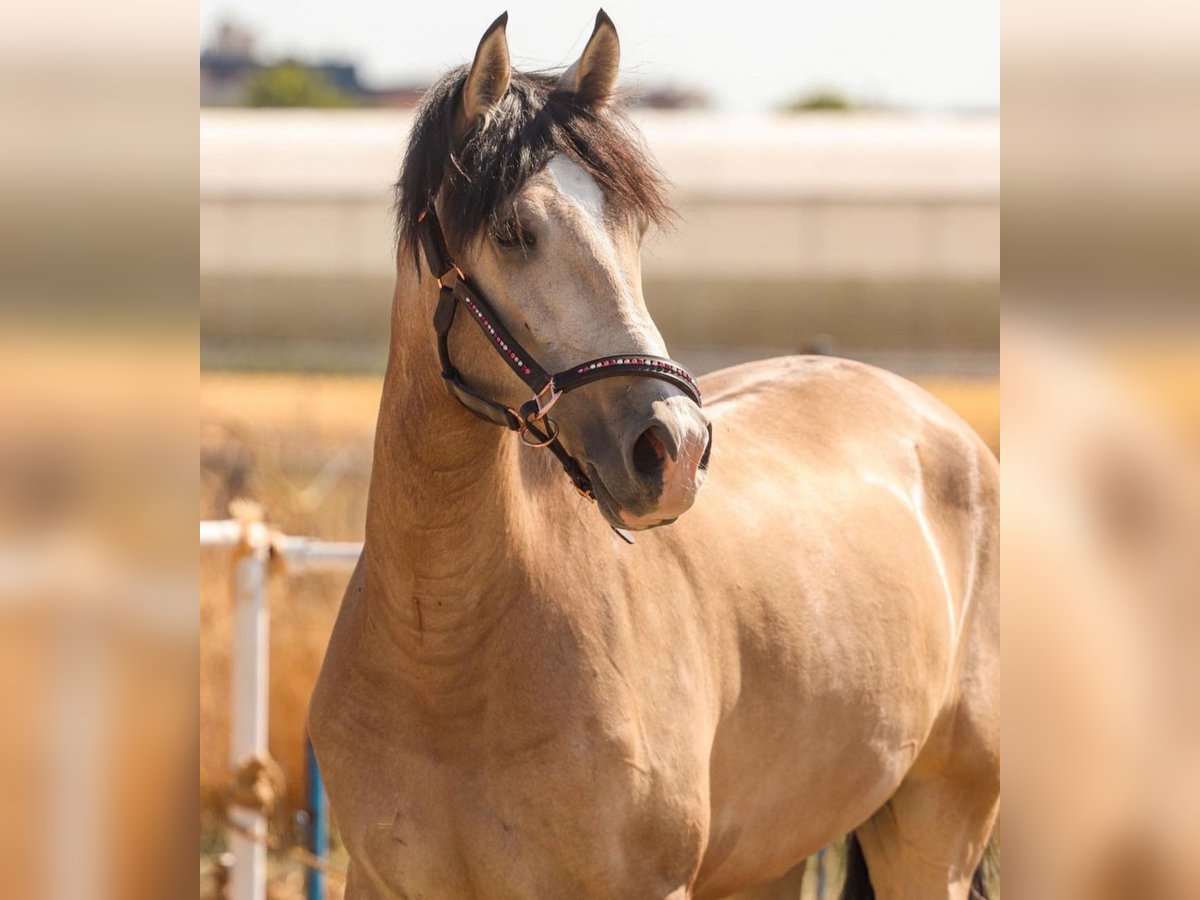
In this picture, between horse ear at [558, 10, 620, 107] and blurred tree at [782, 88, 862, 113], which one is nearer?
horse ear at [558, 10, 620, 107]

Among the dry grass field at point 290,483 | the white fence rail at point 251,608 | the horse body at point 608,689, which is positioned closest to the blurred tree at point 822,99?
the dry grass field at point 290,483

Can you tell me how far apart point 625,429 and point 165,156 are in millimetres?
1351

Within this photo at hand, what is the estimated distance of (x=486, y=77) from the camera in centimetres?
217

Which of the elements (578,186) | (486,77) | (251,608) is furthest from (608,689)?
(251,608)

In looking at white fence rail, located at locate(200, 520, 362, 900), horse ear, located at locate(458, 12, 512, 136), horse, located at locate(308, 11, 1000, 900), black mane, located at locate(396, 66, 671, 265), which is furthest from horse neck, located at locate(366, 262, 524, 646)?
white fence rail, located at locate(200, 520, 362, 900)

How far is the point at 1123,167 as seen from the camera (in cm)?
62

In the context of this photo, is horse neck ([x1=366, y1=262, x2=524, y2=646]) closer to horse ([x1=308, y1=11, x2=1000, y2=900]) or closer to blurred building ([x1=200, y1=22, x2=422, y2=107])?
horse ([x1=308, y1=11, x2=1000, y2=900])

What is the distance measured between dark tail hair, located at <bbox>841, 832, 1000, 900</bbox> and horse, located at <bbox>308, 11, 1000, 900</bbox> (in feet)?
2.79

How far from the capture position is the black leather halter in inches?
78.3

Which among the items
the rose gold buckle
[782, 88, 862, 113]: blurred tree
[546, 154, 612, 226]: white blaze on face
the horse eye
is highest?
[782, 88, 862, 113]: blurred tree

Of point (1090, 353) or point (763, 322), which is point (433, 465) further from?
point (763, 322)

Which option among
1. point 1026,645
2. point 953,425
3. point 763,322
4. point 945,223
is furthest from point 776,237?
point 1026,645

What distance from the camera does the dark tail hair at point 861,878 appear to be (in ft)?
12.8

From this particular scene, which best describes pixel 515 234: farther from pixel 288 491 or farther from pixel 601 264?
pixel 288 491
